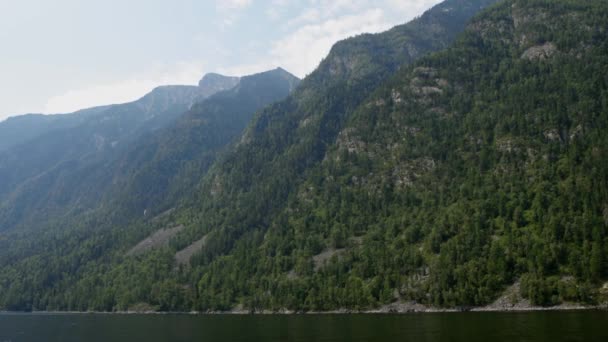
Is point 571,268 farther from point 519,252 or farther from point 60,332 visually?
point 60,332

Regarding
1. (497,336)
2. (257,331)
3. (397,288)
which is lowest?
(397,288)

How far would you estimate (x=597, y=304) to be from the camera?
143m

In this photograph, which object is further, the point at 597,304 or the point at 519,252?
the point at 519,252

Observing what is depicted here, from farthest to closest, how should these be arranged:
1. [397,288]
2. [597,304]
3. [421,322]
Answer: [397,288]
[597,304]
[421,322]

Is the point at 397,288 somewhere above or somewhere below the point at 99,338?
below

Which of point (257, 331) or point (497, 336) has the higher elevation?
point (497, 336)

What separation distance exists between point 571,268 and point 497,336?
82.4m

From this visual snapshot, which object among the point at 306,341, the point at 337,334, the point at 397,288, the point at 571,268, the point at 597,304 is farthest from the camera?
the point at 397,288

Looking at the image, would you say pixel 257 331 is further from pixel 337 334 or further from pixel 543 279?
pixel 543 279

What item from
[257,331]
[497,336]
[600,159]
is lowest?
[257,331]

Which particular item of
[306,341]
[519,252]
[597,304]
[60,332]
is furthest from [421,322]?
[60,332]

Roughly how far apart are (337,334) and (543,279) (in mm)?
80871

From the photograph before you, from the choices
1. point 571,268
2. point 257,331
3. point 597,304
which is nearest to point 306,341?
point 257,331

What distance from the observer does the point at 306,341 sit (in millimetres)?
105562
